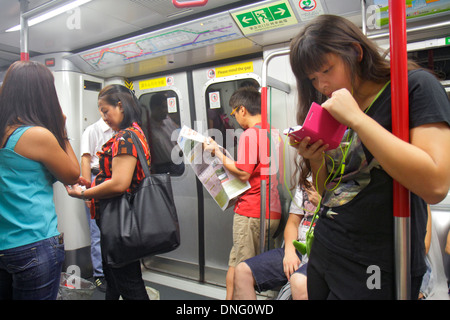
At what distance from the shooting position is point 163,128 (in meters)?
4.11

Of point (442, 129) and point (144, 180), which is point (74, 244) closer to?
point (144, 180)

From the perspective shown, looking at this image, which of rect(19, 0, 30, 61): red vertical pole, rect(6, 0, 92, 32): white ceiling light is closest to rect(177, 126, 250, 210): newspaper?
rect(19, 0, 30, 61): red vertical pole

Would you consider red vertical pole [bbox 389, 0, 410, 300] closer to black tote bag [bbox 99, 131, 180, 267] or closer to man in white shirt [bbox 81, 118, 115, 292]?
black tote bag [bbox 99, 131, 180, 267]

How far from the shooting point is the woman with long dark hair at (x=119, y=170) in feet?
5.89

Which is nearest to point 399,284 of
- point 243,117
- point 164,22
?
point 243,117

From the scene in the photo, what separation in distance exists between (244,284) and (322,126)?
4.98 ft

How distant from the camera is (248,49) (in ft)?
10.1

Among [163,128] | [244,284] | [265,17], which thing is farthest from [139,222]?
[163,128]

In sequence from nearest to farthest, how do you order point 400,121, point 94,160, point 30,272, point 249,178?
point 400,121 < point 30,272 < point 249,178 < point 94,160

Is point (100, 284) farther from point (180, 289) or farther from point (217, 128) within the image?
point (217, 128)

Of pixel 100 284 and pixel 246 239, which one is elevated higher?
pixel 246 239

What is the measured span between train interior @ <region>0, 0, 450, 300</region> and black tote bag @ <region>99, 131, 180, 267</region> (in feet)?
3.12

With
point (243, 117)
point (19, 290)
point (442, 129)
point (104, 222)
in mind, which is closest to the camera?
point (442, 129)

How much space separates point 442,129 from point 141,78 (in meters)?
3.99
